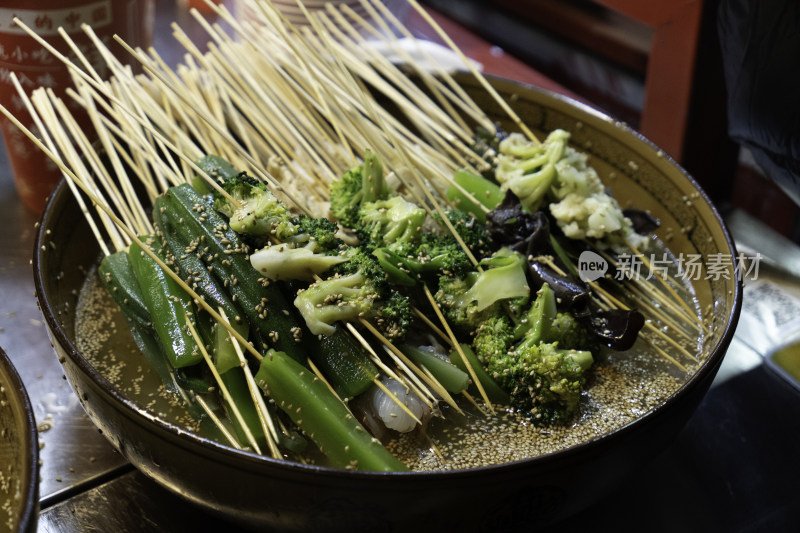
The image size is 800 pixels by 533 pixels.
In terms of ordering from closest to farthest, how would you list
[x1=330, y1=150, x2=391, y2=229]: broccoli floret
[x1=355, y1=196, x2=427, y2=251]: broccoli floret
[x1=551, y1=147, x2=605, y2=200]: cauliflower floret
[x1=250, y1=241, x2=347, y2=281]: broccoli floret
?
[x1=250, y1=241, x2=347, y2=281]: broccoli floret, [x1=355, y1=196, x2=427, y2=251]: broccoli floret, [x1=330, y1=150, x2=391, y2=229]: broccoli floret, [x1=551, y1=147, x2=605, y2=200]: cauliflower floret

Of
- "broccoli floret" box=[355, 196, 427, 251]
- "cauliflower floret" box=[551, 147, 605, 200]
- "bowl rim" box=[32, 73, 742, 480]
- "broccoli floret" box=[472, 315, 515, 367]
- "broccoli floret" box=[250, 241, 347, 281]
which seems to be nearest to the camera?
"bowl rim" box=[32, 73, 742, 480]

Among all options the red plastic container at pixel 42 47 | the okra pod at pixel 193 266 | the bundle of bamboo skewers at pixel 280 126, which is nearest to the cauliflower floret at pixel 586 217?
the bundle of bamboo skewers at pixel 280 126

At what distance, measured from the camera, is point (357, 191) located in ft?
6.64

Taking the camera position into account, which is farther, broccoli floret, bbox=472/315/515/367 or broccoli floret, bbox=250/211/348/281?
broccoli floret, bbox=472/315/515/367

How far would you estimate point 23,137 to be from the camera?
8.25 feet

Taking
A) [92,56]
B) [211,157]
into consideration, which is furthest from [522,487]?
[92,56]

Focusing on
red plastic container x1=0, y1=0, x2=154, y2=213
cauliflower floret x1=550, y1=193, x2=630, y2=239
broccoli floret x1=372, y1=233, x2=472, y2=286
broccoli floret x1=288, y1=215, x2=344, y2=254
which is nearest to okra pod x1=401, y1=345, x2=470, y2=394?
broccoli floret x1=372, y1=233, x2=472, y2=286

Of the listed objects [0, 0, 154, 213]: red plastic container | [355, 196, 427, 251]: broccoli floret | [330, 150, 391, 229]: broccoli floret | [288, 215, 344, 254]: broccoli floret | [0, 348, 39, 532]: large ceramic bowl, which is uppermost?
[0, 0, 154, 213]: red plastic container

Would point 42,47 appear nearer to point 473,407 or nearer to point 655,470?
point 473,407

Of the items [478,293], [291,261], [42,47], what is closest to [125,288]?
[291,261]

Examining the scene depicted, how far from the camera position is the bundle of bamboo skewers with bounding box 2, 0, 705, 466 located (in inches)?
80.3

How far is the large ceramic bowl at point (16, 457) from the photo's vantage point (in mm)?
1164

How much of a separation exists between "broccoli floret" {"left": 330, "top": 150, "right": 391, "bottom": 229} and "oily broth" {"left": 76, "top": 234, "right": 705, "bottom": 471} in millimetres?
590

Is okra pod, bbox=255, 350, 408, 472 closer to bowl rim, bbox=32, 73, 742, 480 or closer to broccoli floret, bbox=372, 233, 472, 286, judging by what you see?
bowl rim, bbox=32, 73, 742, 480
